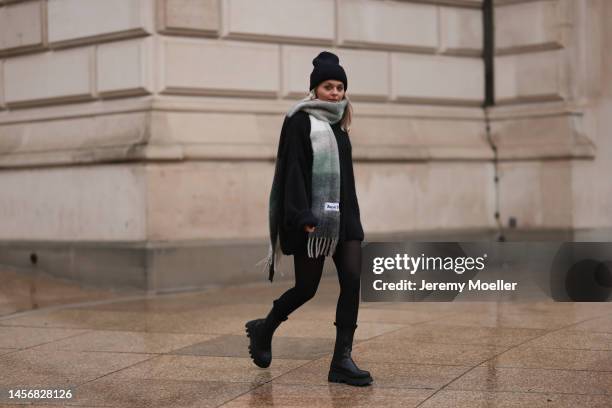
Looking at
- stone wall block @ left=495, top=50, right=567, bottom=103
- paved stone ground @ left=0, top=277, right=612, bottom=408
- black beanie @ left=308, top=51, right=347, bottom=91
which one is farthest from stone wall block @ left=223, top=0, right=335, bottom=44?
black beanie @ left=308, top=51, right=347, bottom=91

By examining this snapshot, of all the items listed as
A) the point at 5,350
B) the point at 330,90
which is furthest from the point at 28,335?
the point at 330,90

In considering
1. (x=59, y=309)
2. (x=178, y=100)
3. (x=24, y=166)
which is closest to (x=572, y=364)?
(x=59, y=309)

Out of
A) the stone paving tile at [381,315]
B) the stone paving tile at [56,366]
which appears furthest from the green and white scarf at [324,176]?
the stone paving tile at [381,315]

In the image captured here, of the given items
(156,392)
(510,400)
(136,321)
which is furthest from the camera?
(136,321)

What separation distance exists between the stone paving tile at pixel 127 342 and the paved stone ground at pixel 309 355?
1 centimetres

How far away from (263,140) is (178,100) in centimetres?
103

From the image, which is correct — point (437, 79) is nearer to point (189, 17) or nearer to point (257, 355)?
point (189, 17)

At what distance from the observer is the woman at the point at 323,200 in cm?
636

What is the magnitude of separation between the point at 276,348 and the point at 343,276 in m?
1.48

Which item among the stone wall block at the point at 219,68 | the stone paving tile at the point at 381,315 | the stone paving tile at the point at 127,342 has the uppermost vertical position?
the stone wall block at the point at 219,68

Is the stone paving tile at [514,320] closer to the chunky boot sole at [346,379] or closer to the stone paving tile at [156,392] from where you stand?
the chunky boot sole at [346,379]

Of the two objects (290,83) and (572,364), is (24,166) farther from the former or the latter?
(572,364)

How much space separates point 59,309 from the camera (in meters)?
10.1

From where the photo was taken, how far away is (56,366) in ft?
23.6
